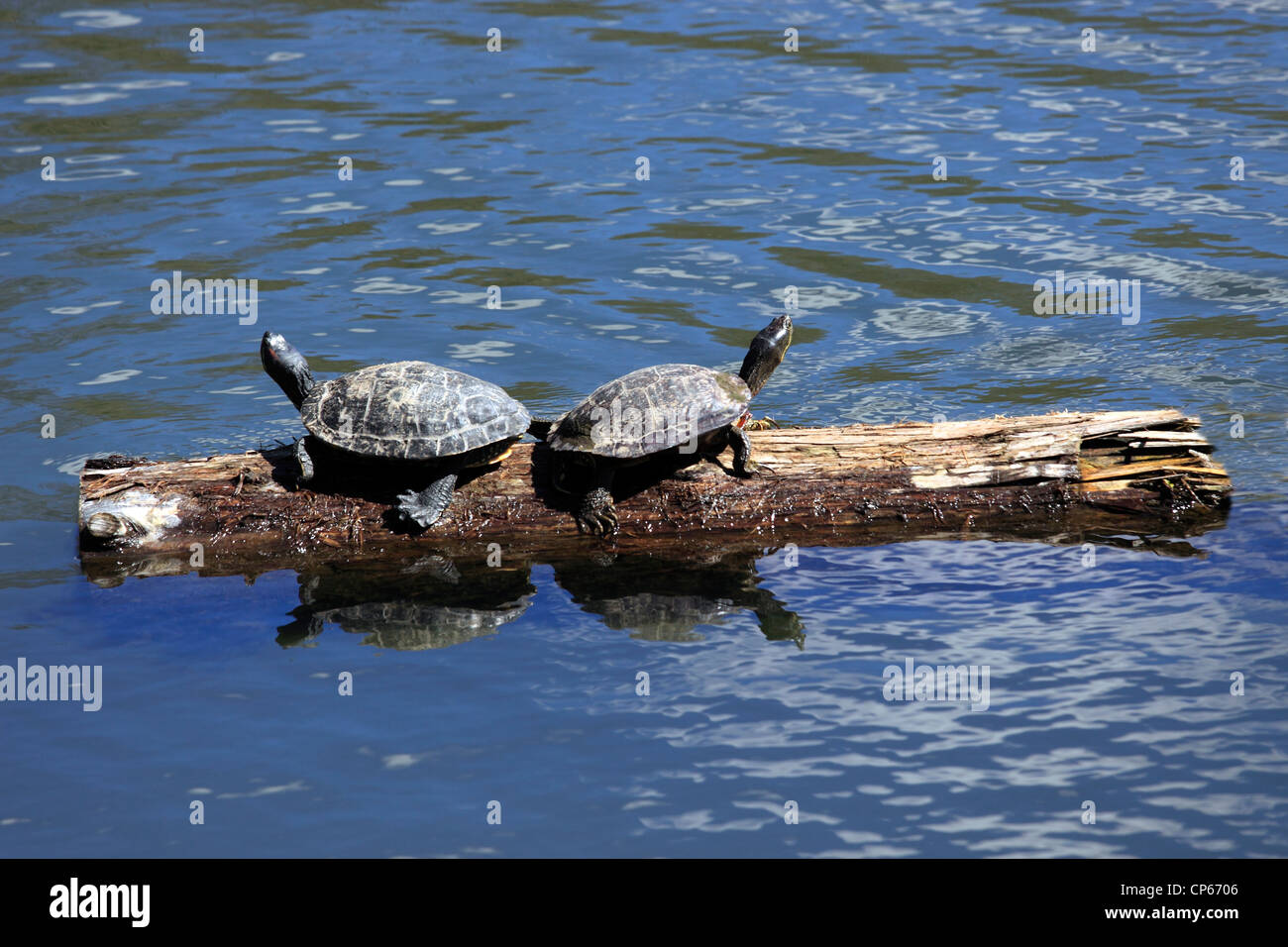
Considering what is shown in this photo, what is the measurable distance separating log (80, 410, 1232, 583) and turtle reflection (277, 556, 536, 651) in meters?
0.12

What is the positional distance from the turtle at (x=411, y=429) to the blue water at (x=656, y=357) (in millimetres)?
658

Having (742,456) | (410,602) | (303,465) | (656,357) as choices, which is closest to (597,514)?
(742,456)

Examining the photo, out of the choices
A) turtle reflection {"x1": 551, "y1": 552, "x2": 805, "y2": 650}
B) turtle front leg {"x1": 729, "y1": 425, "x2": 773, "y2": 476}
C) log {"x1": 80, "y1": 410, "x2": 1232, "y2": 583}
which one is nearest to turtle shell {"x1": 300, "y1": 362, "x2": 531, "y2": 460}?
log {"x1": 80, "y1": 410, "x2": 1232, "y2": 583}

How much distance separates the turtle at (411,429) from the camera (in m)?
7.23

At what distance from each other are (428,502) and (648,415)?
1431 millimetres

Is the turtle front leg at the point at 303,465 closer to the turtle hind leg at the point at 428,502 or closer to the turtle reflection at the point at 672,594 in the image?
the turtle hind leg at the point at 428,502

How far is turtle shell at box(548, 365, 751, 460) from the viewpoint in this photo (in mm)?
7168

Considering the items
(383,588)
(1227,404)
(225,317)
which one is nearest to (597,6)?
(225,317)

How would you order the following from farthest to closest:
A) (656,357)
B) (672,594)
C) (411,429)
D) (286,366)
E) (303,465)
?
1. (656,357)
2. (286,366)
3. (303,465)
4. (411,429)
5. (672,594)

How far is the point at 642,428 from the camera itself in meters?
7.22

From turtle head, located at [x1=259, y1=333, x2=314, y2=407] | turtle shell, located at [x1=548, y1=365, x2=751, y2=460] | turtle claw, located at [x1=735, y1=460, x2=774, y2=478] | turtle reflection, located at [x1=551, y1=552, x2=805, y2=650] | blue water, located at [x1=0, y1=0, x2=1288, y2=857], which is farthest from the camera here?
turtle head, located at [x1=259, y1=333, x2=314, y2=407]

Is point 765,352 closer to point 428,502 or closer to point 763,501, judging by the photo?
point 763,501

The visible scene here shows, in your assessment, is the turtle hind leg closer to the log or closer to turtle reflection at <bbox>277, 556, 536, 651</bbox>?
the log

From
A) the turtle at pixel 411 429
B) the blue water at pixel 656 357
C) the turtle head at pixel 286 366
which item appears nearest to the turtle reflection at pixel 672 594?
the blue water at pixel 656 357
